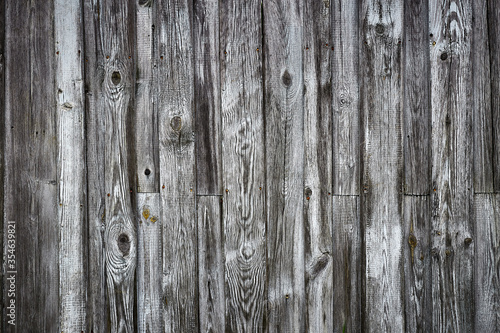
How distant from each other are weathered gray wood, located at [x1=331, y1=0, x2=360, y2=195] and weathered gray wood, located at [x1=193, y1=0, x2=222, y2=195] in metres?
0.56

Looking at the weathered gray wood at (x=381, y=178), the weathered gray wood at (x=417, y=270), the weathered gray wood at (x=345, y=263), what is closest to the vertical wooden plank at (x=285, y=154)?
the weathered gray wood at (x=345, y=263)

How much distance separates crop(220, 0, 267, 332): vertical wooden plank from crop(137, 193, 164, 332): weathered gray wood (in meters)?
0.33

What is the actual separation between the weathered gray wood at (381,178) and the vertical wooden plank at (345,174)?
0.04m

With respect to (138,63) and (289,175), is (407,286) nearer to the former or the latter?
(289,175)

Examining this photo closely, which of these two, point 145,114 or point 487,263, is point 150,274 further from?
point 487,263

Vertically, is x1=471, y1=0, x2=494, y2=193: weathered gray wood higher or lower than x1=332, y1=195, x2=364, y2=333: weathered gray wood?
higher

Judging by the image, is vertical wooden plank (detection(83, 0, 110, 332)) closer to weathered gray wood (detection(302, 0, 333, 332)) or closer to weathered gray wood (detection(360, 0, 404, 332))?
weathered gray wood (detection(302, 0, 333, 332))

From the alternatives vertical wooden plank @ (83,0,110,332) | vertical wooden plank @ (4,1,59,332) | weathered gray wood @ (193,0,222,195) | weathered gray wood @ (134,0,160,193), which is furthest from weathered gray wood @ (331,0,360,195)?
vertical wooden plank @ (4,1,59,332)

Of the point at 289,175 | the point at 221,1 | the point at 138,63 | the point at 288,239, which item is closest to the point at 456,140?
the point at 289,175

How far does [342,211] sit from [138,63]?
119 centimetres

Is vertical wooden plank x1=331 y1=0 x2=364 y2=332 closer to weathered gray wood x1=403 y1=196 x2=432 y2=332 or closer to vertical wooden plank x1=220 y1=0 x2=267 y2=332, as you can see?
weathered gray wood x1=403 y1=196 x2=432 y2=332

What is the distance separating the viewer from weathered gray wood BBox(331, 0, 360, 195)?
1505 mm

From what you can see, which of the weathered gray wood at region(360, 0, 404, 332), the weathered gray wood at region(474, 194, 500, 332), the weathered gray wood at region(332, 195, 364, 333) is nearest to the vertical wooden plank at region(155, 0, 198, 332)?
the weathered gray wood at region(332, 195, 364, 333)

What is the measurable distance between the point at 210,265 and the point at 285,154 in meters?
0.63
